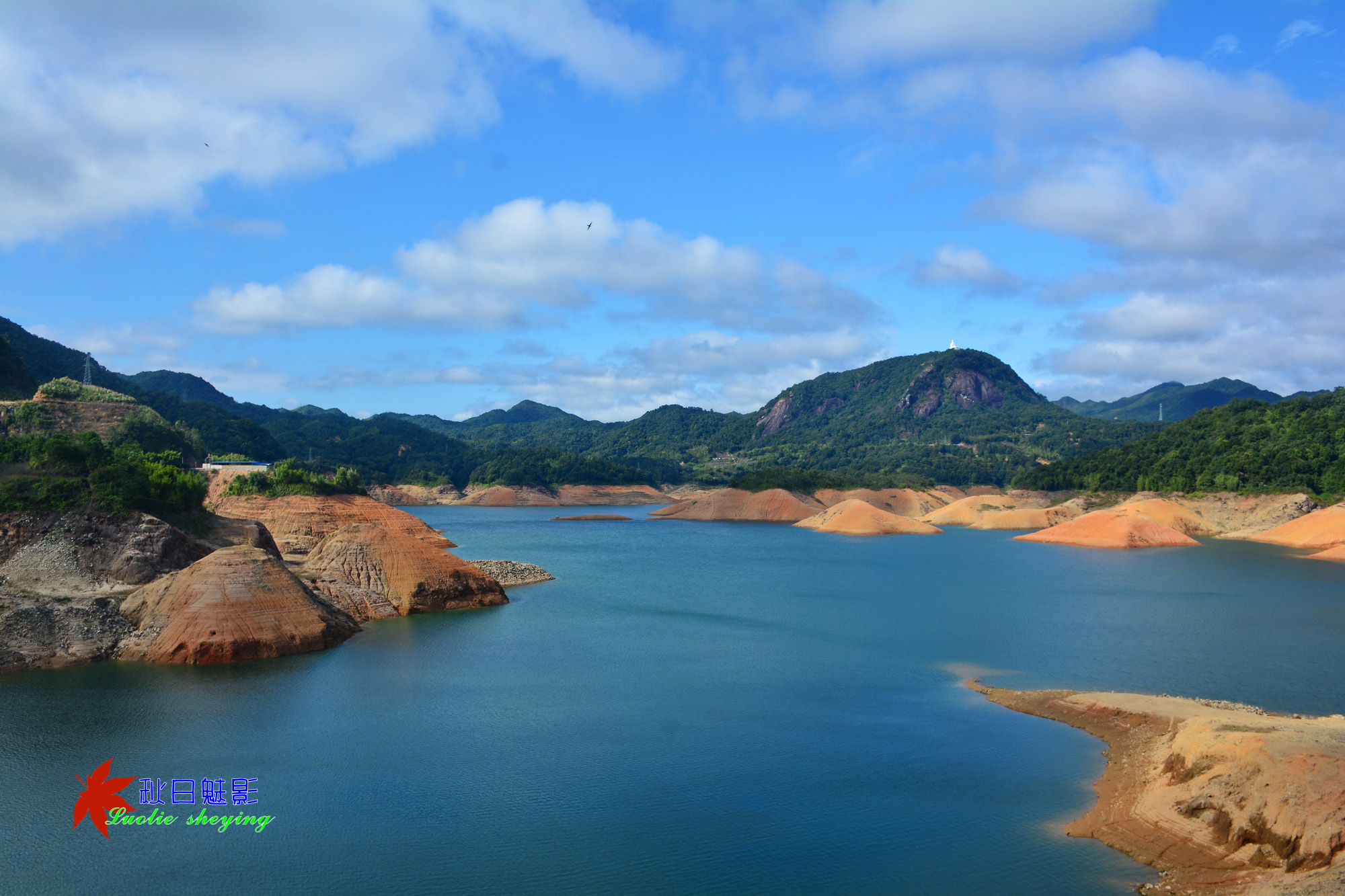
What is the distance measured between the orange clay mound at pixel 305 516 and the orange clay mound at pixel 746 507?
64.8m

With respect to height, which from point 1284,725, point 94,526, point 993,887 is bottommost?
point 993,887

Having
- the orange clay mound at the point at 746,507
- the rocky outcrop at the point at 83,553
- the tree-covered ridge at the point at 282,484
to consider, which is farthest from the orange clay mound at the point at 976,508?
the rocky outcrop at the point at 83,553

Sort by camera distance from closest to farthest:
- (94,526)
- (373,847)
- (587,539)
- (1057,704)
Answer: (373,847) → (1057,704) → (94,526) → (587,539)

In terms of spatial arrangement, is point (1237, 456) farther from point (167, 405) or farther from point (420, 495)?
point (167, 405)

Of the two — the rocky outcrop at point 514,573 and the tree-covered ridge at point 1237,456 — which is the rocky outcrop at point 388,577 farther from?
the tree-covered ridge at point 1237,456

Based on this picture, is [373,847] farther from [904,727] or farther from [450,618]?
[450,618]

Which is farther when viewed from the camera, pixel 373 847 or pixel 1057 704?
pixel 1057 704

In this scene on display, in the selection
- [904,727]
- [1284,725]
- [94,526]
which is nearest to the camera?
[1284,725]

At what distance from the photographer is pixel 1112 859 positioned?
12.9 m

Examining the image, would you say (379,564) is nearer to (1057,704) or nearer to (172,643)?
(172,643)

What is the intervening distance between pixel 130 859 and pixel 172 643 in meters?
13.1

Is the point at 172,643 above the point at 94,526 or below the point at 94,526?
below

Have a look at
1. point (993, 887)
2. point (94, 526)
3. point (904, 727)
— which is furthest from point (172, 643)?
point (993, 887)

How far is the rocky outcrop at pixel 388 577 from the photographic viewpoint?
109ft
